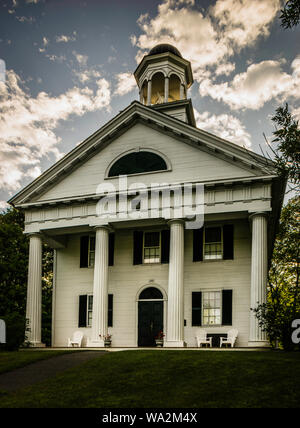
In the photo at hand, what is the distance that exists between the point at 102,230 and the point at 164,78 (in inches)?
525

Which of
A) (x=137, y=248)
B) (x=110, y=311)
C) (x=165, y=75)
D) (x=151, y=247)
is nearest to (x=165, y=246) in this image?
(x=151, y=247)

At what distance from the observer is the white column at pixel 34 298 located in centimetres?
2459

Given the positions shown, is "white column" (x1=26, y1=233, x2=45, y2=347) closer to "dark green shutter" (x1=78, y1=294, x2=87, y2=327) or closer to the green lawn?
"dark green shutter" (x1=78, y1=294, x2=87, y2=327)

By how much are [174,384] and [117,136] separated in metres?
16.1

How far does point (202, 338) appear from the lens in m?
23.0

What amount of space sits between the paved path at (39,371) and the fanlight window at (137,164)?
9.98m

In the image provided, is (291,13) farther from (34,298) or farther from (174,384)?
(34,298)

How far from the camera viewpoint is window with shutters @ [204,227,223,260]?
24500 mm

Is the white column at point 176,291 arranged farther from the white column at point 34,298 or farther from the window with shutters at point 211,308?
the white column at point 34,298

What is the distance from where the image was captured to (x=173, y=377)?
1295cm

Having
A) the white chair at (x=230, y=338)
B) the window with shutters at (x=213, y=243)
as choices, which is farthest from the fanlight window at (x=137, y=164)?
the white chair at (x=230, y=338)

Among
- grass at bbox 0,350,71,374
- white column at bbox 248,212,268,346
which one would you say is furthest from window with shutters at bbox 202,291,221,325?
grass at bbox 0,350,71,374
